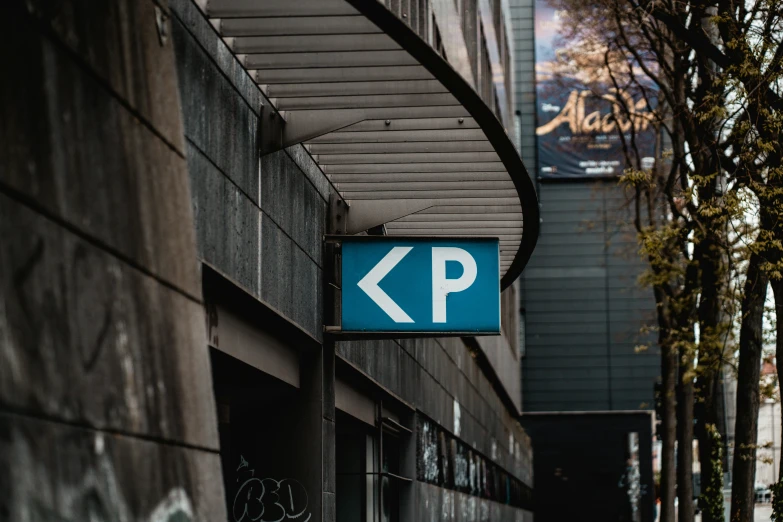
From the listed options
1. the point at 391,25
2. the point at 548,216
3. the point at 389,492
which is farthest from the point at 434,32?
the point at 548,216

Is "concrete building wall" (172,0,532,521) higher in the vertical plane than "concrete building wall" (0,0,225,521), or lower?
higher

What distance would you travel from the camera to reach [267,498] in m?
9.88

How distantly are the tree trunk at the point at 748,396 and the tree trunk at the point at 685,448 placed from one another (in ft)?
17.3

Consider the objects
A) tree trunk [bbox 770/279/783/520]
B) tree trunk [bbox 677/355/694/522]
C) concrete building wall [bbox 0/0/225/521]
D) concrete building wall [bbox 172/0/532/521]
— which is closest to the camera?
concrete building wall [bbox 0/0/225/521]

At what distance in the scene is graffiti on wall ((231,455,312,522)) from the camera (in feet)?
32.0

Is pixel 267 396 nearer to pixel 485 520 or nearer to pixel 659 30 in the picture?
pixel 659 30

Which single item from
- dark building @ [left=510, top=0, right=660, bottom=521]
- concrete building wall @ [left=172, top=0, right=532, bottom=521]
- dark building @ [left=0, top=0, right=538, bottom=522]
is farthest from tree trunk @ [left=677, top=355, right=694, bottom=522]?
dark building @ [left=510, top=0, right=660, bottom=521]

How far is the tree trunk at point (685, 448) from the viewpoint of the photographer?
22.7 m

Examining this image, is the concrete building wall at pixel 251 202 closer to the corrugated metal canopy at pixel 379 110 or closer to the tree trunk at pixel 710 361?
the corrugated metal canopy at pixel 379 110

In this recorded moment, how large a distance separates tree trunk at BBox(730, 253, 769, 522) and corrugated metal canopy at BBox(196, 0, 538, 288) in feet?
20.1

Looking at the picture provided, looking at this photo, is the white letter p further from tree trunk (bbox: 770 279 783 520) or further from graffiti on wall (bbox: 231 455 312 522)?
tree trunk (bbox: 770 279 783 520)

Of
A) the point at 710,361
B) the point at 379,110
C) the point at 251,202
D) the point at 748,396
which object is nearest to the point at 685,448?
the point at 710,361

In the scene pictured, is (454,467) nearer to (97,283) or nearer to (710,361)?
(710,361)

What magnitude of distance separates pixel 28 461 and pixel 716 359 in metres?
17.6
